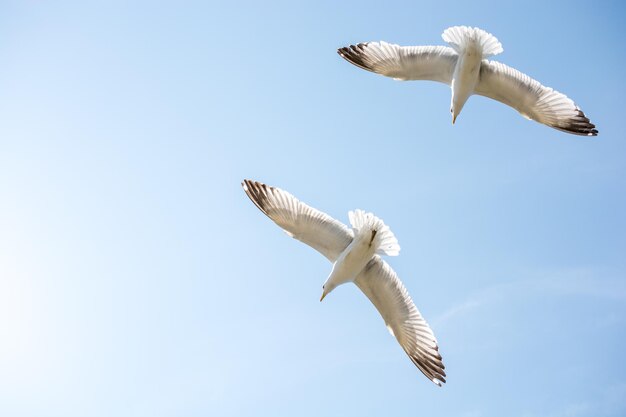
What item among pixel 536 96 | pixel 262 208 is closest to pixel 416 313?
pixel 262 208

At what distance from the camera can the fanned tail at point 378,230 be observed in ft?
43.3

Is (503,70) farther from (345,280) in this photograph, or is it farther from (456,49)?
(345,280)

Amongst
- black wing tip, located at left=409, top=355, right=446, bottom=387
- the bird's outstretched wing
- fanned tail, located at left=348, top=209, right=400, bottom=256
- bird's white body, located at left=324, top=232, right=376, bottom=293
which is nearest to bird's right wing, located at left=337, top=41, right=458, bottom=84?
the bird's outstretched wing

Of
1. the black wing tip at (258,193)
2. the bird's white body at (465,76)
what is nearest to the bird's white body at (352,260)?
the black wing tip at (258,193)

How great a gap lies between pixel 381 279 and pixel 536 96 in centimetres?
411

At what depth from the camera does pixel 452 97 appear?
15094 millimetres

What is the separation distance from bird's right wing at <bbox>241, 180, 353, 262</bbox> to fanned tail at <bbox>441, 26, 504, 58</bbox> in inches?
145

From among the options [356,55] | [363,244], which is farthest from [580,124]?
[363,244]

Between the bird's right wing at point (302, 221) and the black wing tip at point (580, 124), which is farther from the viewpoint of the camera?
the black wing tip at point (580, 124)

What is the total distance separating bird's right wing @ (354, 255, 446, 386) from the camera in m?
13.6

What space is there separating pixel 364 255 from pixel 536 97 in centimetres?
422

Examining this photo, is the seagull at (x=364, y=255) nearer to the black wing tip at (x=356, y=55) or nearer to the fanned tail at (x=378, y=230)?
the fanned tail at (x=378, y=230)

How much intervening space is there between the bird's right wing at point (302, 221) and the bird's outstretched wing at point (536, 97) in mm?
3818

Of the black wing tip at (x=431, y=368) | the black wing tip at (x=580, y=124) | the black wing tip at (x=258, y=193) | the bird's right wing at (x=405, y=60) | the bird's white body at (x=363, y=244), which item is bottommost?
the black wing tip at (x=431, y=368)
